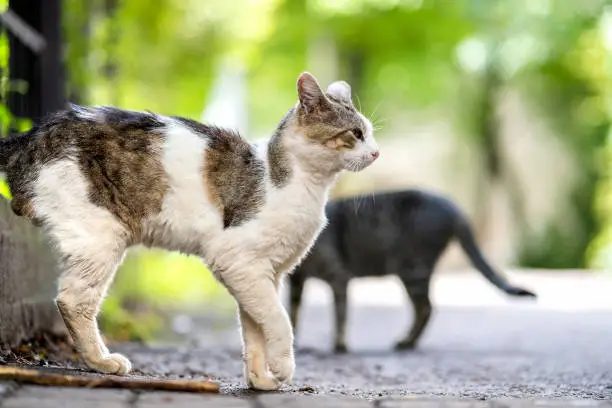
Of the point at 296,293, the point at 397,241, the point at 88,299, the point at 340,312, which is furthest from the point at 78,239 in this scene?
the point at 397,241

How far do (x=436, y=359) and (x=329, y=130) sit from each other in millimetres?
2207

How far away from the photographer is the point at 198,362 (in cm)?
426

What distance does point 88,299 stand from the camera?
2906 mm

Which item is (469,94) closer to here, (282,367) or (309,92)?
(309,92)

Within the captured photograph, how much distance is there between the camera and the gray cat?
553 centimetres

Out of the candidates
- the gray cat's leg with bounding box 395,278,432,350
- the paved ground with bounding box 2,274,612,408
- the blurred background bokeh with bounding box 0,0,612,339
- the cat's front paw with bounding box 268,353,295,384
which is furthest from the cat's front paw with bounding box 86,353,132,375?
the blurred background bokeh with bounding box 0,0,612,339

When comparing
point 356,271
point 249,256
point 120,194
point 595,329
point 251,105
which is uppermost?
point 251,105

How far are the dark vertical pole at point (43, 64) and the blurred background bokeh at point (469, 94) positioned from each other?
27.3ft

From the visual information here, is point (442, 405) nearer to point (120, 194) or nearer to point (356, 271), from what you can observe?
point (120, 194)

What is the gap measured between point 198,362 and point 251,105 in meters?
14.8

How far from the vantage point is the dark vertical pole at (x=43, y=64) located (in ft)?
17.9

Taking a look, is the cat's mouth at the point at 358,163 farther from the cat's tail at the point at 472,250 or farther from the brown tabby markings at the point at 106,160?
the cat's tail at the point at 472,250

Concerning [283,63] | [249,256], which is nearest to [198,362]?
[249,256]

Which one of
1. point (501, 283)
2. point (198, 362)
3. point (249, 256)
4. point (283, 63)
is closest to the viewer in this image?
point (249, 256)
